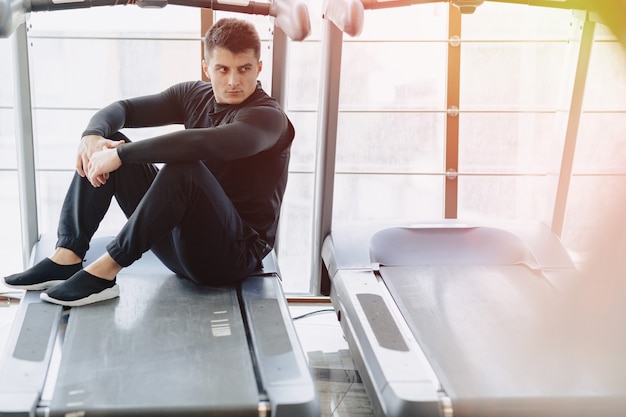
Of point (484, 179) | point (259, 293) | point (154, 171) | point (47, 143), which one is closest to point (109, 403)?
point (259, 293)

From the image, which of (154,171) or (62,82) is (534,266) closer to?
(154,171)

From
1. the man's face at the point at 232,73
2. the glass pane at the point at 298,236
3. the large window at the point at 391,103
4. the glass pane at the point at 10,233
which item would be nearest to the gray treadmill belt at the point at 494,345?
the large window at the point at 391,103

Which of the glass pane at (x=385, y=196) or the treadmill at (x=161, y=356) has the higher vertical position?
the glass pane at (x=385, y=196)

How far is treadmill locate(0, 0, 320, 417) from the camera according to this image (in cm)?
189

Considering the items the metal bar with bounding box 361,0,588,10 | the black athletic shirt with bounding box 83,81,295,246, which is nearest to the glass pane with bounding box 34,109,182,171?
the black athletic shirt with bounding box 83,81,295,246

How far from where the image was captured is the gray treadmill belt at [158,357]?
6.14ft

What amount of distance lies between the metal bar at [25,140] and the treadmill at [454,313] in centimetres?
118

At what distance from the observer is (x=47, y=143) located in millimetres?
3771

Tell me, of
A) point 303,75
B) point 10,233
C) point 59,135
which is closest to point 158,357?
point 59,135

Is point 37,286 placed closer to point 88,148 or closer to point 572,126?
point 88,148

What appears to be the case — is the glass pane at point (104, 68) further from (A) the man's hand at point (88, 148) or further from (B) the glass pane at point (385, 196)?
(A) the man's hand at point (88, 148)

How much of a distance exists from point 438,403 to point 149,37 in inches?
94.9

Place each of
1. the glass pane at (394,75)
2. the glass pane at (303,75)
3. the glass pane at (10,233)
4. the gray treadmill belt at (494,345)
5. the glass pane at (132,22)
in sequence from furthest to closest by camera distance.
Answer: the glass pane at (394,75) → the glass pane at (303,75) → the glass pane at (10,233) → the glass pane at (132,22) → the gray treadmill belt at (494,345)

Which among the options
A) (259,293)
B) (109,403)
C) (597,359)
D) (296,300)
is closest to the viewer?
(597,359)
